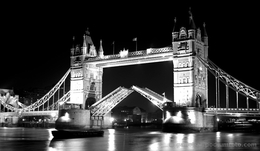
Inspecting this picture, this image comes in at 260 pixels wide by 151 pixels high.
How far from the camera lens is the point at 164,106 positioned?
44250 millimetres

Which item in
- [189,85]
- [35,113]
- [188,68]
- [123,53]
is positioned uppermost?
[123,53]

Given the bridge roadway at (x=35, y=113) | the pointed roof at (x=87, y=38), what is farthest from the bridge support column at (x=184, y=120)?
the bridge roadway at (x=35, y=113)

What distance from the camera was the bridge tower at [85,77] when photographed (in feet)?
184

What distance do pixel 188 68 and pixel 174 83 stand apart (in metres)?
2.38

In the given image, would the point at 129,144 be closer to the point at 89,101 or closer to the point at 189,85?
the point at 189,85

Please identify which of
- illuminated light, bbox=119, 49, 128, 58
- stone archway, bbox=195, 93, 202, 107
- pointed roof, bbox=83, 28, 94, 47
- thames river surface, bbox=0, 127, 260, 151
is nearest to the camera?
thames river surface, bbox=0, 127, 260, 151

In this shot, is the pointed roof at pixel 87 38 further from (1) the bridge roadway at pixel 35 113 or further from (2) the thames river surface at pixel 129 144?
(2) the thames river surface at pixel 129 144

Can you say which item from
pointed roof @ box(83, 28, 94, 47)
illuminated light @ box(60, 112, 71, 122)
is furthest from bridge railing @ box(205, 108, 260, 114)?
pointed roof @ box(83, 28, 94, 47)

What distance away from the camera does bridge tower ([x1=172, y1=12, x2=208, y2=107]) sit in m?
44.7

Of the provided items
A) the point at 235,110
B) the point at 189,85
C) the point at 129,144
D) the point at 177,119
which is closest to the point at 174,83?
the point at 189,85

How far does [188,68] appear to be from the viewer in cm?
4503

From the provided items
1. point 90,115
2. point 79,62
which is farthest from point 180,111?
point 79,62

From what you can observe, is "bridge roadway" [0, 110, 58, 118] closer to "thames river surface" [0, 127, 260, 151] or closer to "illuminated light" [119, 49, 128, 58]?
"illuminated light" [119, 49, 128, 58]

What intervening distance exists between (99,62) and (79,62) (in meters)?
3.89
